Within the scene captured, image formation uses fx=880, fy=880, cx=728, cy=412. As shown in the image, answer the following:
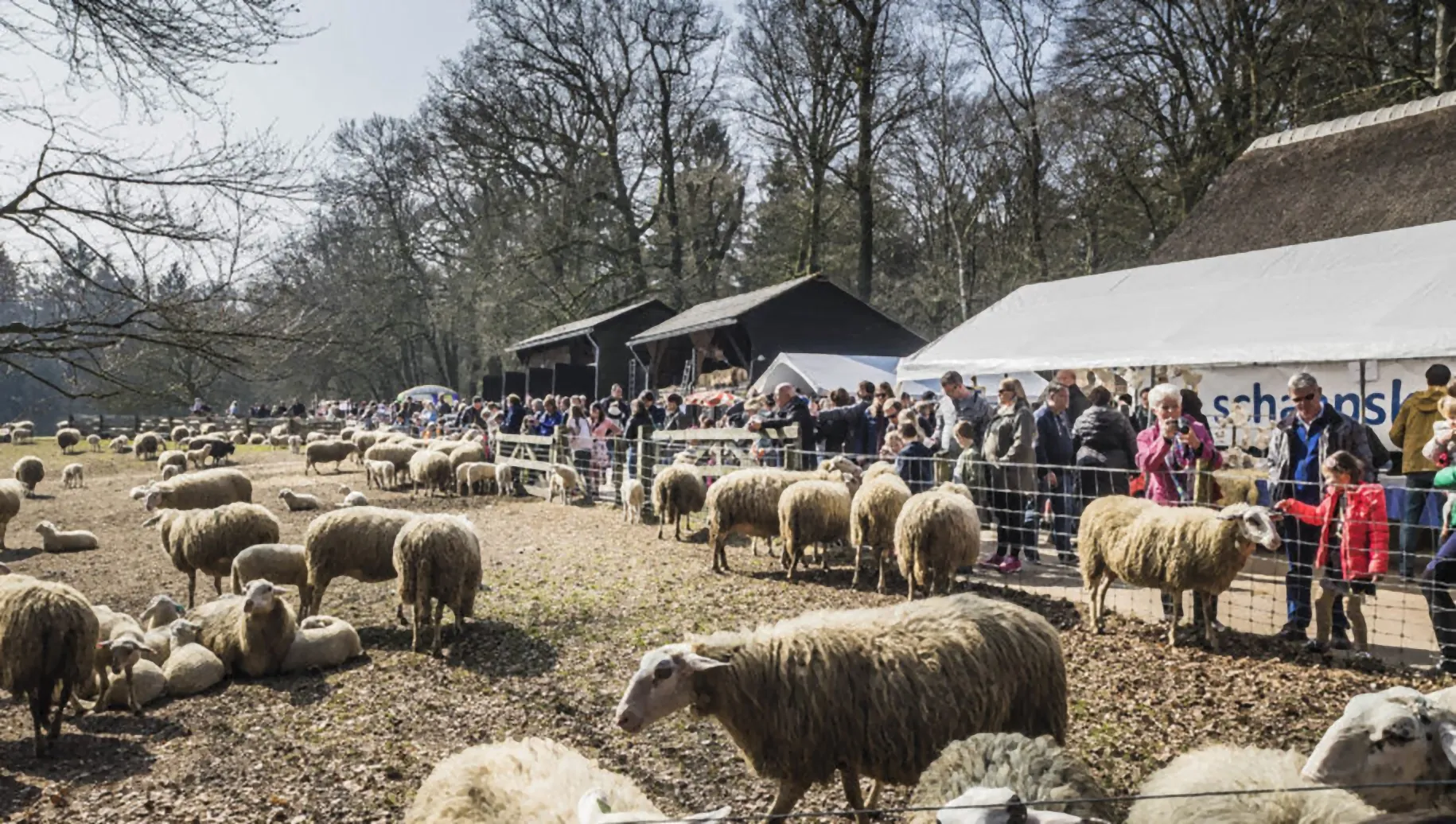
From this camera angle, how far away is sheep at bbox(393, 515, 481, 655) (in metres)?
7.30

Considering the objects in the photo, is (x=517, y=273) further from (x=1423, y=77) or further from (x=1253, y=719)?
(x=1253, y=719)

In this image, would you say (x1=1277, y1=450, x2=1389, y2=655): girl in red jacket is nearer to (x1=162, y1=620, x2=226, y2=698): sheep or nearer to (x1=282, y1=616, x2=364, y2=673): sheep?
(x1=282, y1=616, x2=364, y2=673): sheep

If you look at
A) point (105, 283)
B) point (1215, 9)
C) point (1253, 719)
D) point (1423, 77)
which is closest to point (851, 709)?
point (1253, 719)

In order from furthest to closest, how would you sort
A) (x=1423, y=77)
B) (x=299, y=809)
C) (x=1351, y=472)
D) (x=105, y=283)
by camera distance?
(x=1423, y=77) → (x=105, y=283) → (x=1351, y=472) → (x=299, y=809)

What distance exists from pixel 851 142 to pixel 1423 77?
15937 millimetres

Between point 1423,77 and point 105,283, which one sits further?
point 1423,77

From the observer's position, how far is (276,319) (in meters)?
7.15

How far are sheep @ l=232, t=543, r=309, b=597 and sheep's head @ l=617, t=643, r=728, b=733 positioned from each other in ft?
17.7

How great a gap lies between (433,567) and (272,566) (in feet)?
6.88

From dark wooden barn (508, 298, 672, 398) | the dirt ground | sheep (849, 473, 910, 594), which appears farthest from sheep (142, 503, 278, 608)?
Result: dark wooden barn (508, 298, 672, 398)

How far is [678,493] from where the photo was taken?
40.3 ft

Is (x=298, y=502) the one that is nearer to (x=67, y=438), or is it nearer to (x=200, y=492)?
(x=200, y=492)

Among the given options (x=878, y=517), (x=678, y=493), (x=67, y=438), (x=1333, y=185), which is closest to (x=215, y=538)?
(x=678, y=493)

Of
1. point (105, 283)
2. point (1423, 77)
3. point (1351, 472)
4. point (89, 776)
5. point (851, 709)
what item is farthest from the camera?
point (1423, 77)
